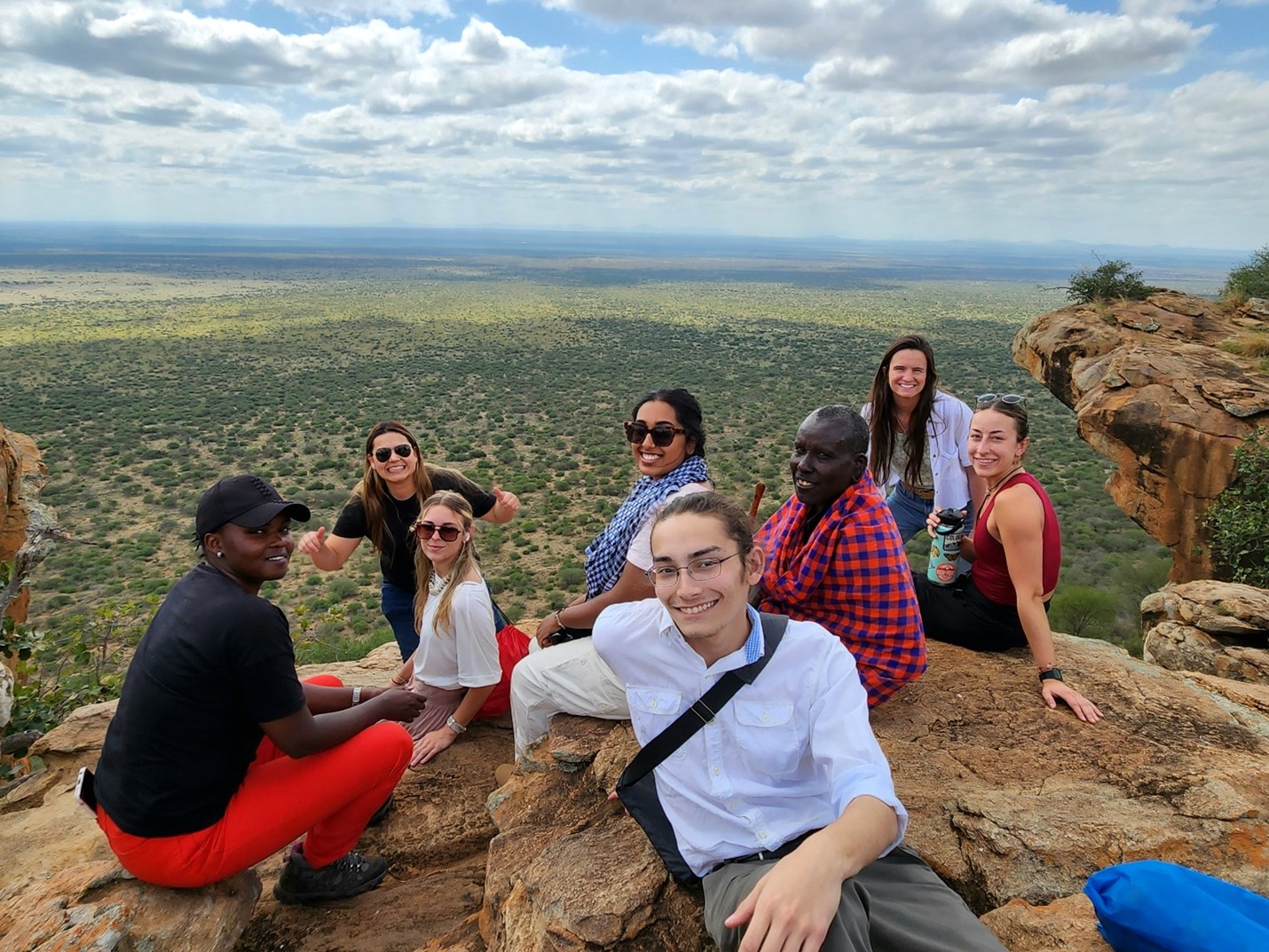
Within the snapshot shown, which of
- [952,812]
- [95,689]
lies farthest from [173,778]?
[95,689]

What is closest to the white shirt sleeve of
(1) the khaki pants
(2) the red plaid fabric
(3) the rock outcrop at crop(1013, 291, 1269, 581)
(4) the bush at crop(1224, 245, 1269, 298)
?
(1) the khaki pants

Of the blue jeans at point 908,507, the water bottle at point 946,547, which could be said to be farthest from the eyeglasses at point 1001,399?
the blue jeans at point 908,507

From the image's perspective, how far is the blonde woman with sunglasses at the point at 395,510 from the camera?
13.8 ft

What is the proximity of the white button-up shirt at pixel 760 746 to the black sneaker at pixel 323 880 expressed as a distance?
1574mm

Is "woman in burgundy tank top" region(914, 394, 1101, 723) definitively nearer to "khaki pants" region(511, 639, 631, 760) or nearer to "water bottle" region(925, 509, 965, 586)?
"water bottle" region(925, 509, 965, 586)

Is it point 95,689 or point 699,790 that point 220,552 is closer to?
point 699,790

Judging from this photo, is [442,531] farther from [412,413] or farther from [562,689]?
[412,413]

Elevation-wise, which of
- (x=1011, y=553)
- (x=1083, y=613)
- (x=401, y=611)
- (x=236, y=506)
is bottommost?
(x=1083, y=613)

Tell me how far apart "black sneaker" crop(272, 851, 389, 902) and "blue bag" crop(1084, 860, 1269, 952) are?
2528 millimetres

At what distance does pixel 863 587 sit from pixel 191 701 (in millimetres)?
2362

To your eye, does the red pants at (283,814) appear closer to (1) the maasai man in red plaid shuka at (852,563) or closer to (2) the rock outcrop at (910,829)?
(2) the rock outcrop at (910,829)

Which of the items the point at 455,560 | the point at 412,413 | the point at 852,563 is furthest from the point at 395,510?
the point at 412,413

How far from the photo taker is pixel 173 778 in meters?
2.38

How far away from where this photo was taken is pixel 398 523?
4332 mm
